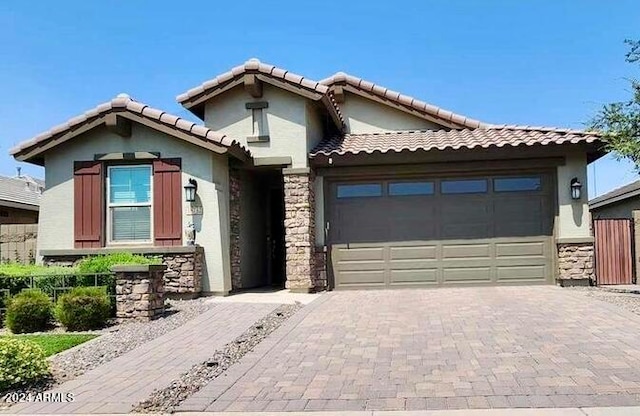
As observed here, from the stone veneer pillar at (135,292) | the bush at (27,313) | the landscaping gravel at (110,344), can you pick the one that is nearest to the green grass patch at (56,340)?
the landscaping gravel at (110,344)

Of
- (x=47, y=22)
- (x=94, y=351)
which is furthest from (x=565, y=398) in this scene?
(x=47, y=22)

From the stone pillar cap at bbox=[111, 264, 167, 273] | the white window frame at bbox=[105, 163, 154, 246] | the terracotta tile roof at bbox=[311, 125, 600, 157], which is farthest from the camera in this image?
the terracotta tile roof at bbox=[311, 125, 600, 157]

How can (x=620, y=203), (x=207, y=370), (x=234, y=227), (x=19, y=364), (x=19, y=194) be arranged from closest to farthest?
(x=19, y=364), (x=207, y=370), (x=234, y=227), (x=620, y=203), (x=19, y=194)

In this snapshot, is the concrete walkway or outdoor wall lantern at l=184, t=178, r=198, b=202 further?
outdoor wall lantern at l=184, t=178, r=198, b=202

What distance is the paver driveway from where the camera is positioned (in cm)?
558

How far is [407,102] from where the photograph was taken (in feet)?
52.2

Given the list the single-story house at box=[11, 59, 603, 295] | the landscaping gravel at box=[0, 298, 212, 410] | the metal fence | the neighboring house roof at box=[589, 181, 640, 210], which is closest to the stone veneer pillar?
the landscaping gravel at box=[0, 298, 212, 410]

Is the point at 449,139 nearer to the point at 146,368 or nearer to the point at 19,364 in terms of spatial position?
the point at 146,368

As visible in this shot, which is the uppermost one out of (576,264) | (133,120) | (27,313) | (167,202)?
(133,120)

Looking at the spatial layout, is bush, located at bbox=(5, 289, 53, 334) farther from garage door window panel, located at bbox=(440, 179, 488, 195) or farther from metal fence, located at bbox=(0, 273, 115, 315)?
garage door window panel, located at bbox=(440, 179, 488, 195)

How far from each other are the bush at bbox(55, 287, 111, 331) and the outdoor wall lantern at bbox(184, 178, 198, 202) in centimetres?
344

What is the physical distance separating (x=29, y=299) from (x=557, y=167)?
11.2 m

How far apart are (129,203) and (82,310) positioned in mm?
3936

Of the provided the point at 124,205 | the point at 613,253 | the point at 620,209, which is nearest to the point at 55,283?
the point at 124,205
